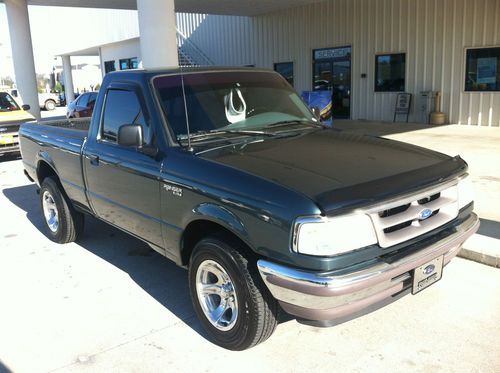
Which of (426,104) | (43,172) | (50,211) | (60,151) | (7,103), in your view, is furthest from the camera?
(426,104)

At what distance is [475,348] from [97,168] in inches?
139

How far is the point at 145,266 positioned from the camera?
16.7 feet

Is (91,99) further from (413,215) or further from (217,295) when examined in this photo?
(413,215)

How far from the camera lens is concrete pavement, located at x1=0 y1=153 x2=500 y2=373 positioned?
3.26 meters

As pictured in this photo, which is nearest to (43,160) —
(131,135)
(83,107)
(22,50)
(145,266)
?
(145,266)

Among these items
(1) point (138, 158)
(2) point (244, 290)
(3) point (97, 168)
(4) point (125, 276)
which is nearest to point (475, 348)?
(2) point (244, 290)

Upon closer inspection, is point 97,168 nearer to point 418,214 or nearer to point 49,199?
point 49,199

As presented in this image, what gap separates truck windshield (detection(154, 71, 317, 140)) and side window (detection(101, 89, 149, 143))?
0.29m

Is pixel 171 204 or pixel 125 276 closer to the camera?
pixel 171 204

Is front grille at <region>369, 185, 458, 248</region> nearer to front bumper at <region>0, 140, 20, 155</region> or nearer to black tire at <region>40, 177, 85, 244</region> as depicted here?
black tire at <region>40, 177, 85, 244</region>

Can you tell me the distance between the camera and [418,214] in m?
3.06

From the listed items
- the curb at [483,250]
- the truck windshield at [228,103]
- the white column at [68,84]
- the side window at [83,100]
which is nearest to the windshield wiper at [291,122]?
the truck windshield at [228,103]

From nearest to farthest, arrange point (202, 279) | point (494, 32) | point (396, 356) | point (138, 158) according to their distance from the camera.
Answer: point (396, 356)
point (202, 279)
point (138, 158)
point (494, 32)

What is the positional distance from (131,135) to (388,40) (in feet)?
50.4
